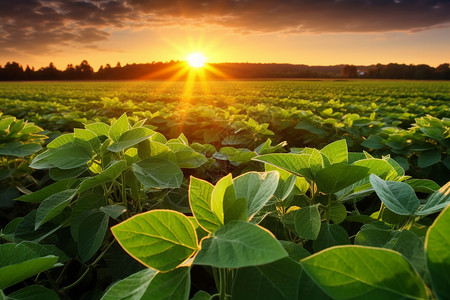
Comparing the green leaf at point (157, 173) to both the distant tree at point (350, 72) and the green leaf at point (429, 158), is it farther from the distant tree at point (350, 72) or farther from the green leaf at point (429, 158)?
the distant tree at point (350, 72)

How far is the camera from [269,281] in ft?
1.73

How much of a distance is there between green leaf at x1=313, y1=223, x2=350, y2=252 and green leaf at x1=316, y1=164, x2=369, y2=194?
0.08 metres

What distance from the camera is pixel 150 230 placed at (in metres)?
0.51

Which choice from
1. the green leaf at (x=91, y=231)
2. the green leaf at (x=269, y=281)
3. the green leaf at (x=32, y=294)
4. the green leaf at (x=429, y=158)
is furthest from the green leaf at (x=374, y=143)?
the green leaf at (x=32, y=294)

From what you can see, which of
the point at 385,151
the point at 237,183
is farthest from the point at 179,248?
the point at 385,151

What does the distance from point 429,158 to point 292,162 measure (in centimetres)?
196

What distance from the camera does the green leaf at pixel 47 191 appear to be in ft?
3.38

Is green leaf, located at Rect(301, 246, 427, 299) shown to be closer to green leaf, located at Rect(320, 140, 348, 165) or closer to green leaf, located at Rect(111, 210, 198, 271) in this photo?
green leaf, located at Rect(111, 210, 198, 271)

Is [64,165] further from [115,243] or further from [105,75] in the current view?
[105,75]

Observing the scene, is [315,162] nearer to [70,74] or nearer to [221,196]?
[221,196]

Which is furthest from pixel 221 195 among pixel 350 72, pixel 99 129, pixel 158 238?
pixel 350 72

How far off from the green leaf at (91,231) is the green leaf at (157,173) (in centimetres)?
17

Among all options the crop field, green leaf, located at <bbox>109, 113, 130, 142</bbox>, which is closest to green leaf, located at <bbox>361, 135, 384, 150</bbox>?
the crop field

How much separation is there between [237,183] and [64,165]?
1.79ft
